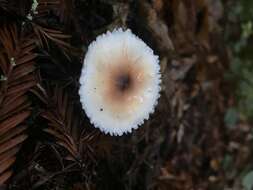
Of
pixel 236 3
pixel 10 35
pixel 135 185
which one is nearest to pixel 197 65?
pixel 236 3

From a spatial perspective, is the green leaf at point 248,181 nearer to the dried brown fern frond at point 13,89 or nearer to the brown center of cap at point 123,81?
→ the brown center of cap at point 123,81

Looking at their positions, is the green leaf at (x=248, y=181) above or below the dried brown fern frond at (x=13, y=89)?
below

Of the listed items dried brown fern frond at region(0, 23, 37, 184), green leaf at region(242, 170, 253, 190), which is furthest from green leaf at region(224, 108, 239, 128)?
dried brown fern frond at region(0, 23, 37, 184)

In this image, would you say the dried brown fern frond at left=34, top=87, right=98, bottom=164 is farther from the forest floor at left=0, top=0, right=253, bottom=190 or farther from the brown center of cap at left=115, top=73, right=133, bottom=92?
the brown center of cap at left=115, top=73, right=133, bottom=92

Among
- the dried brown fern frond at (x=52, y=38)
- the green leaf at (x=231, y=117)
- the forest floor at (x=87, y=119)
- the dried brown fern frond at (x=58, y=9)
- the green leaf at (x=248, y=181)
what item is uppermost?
the dried brown fern frond at (x=58, y=9)

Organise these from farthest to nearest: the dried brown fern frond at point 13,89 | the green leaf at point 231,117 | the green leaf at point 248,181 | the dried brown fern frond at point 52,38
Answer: the green leaf at point 231,117, the green leaf at point 248,181, the dried brown fern frond at point 52,38, the dried brown fern frond at point 13,89

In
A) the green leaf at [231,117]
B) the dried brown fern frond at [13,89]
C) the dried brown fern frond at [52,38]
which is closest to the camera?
the dried brown fern frond at [13,89]

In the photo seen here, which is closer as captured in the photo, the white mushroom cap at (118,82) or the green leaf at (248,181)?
the white mushroom cap at (118,82)

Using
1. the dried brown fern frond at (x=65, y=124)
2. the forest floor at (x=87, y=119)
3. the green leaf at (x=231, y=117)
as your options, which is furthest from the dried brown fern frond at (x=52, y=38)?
the green leaf at (x=231, y=117)
